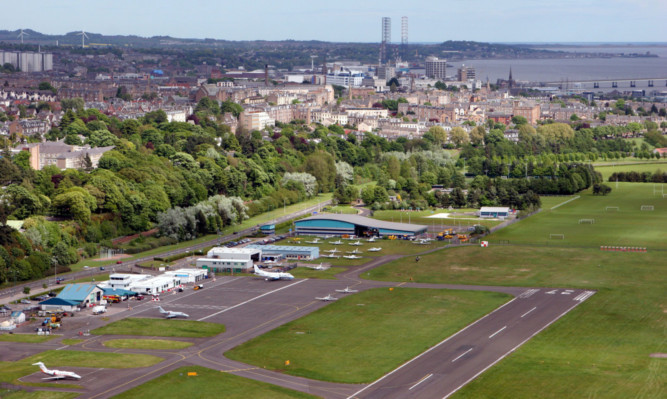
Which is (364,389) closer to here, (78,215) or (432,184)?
(78,215)

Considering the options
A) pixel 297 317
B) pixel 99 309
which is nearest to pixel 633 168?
pixel 297 317

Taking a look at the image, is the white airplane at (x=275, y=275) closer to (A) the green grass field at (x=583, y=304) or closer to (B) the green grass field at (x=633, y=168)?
(A) the green grass field at (x=583, y=304)

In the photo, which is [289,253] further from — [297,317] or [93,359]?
[93,359]

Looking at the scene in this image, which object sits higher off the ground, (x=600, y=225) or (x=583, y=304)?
(x=600, y=225)

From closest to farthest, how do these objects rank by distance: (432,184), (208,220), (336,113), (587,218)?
(208,220), (587,218), (432,184), (336,113)

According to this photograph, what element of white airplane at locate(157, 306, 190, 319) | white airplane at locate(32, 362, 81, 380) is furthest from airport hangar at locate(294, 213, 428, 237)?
white airplane at locate(32, 362, 81, 380)

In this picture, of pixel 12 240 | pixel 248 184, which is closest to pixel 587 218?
pixel 248 184

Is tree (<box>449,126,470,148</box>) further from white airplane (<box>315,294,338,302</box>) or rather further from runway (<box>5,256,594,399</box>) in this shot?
→ white airplane (<box>315,294,338,302</box>)
